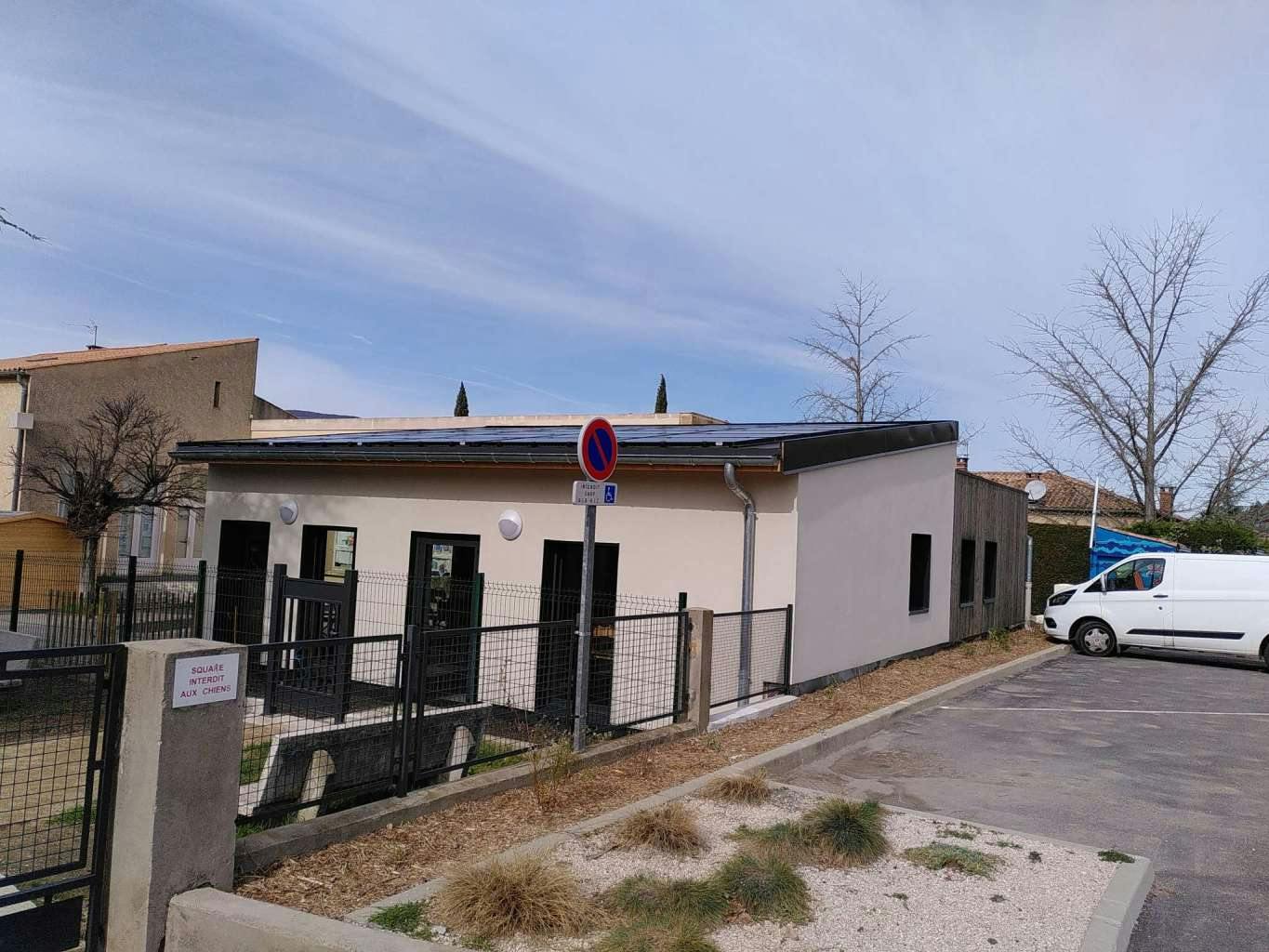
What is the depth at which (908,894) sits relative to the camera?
486 cm

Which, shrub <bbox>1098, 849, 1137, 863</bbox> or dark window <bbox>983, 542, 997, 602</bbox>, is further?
dark window <bbox>983, 542, 997, 602</bbox>

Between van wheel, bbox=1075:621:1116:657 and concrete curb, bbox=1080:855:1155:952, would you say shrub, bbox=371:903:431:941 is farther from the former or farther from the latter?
van wheel, bbox=1075:621:1116:657

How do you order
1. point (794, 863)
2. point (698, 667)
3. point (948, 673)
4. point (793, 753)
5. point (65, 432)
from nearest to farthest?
point (794, 863)
point (793, 753)
point (698, 667)
point (948, 673)
point (65, 432)

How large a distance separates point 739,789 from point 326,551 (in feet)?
29.1

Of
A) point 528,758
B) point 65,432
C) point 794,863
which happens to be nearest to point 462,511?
point 528,758

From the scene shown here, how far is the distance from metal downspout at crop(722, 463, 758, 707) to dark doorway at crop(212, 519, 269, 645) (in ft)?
19.7

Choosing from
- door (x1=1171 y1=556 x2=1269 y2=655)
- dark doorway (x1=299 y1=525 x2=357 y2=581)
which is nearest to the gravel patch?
dark doorway (x1=299 y1=525 x2=357 y2=581)

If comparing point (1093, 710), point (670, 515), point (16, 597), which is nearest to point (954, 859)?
point (670, 515)

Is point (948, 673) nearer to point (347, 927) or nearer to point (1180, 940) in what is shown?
point (1180, 940)

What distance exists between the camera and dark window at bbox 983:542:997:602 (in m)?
17.9

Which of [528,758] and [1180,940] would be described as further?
[528,758]

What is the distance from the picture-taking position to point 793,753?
786cm

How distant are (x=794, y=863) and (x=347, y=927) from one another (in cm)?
240

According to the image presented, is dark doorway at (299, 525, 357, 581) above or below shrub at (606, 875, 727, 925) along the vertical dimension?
above
